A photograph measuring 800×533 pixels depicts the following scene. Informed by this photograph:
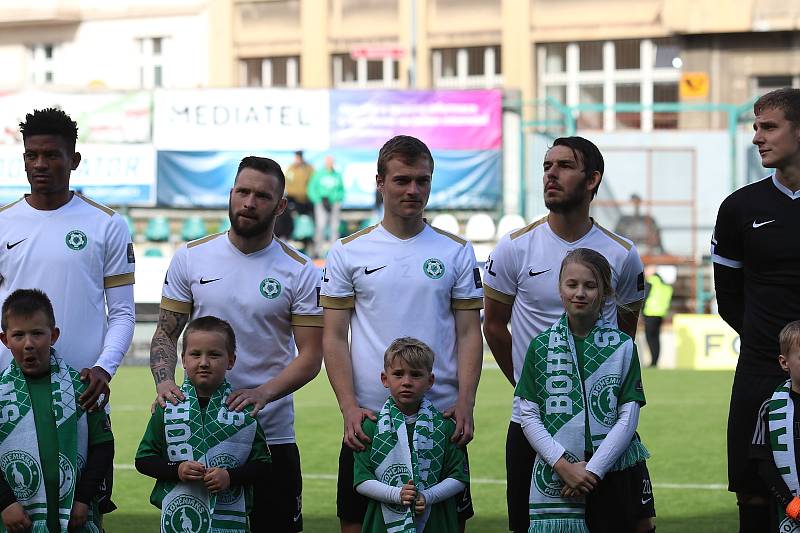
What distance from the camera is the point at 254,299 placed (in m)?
5.78

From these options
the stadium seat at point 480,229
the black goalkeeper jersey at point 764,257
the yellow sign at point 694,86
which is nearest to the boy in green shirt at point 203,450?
the black goalkeeper jersey at point 764,257

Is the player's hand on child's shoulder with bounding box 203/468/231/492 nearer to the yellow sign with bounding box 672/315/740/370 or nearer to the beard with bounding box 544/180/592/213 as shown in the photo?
the beard with bounding box 544/180/592/213

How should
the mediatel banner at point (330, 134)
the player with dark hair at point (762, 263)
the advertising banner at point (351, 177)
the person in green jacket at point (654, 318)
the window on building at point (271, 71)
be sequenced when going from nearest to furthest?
the player with dark hair at point (762, 263)
the person in green jacket at point (654, 318)
the advertising banner at point (351, 177)
the mediatel banner at point (330, 134)
the window on building at point (271, 71)

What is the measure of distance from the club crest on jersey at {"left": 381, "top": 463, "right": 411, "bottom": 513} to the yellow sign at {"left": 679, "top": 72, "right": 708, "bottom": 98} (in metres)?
27.0

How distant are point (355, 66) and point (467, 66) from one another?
123 inches

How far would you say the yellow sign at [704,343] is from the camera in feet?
69.0

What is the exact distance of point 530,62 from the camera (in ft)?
112

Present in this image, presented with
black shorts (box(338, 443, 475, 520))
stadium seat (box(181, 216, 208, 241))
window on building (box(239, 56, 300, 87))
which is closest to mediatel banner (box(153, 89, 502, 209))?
stadium seat (box(181, 216, 208, 241))

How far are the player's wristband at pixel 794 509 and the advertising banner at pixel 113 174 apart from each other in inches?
944

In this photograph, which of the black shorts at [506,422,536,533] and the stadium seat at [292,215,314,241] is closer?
the black shorts at [506,422,536,533]

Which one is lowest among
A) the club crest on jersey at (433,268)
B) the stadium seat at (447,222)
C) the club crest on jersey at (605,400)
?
the club crest on jersey at (605,400)

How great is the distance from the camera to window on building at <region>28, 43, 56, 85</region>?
131 ft

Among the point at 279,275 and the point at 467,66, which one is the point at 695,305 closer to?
the point at 467,66

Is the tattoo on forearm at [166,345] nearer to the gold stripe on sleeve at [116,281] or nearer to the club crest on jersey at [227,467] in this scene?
the gold stripe on sleeve at [116,281]
